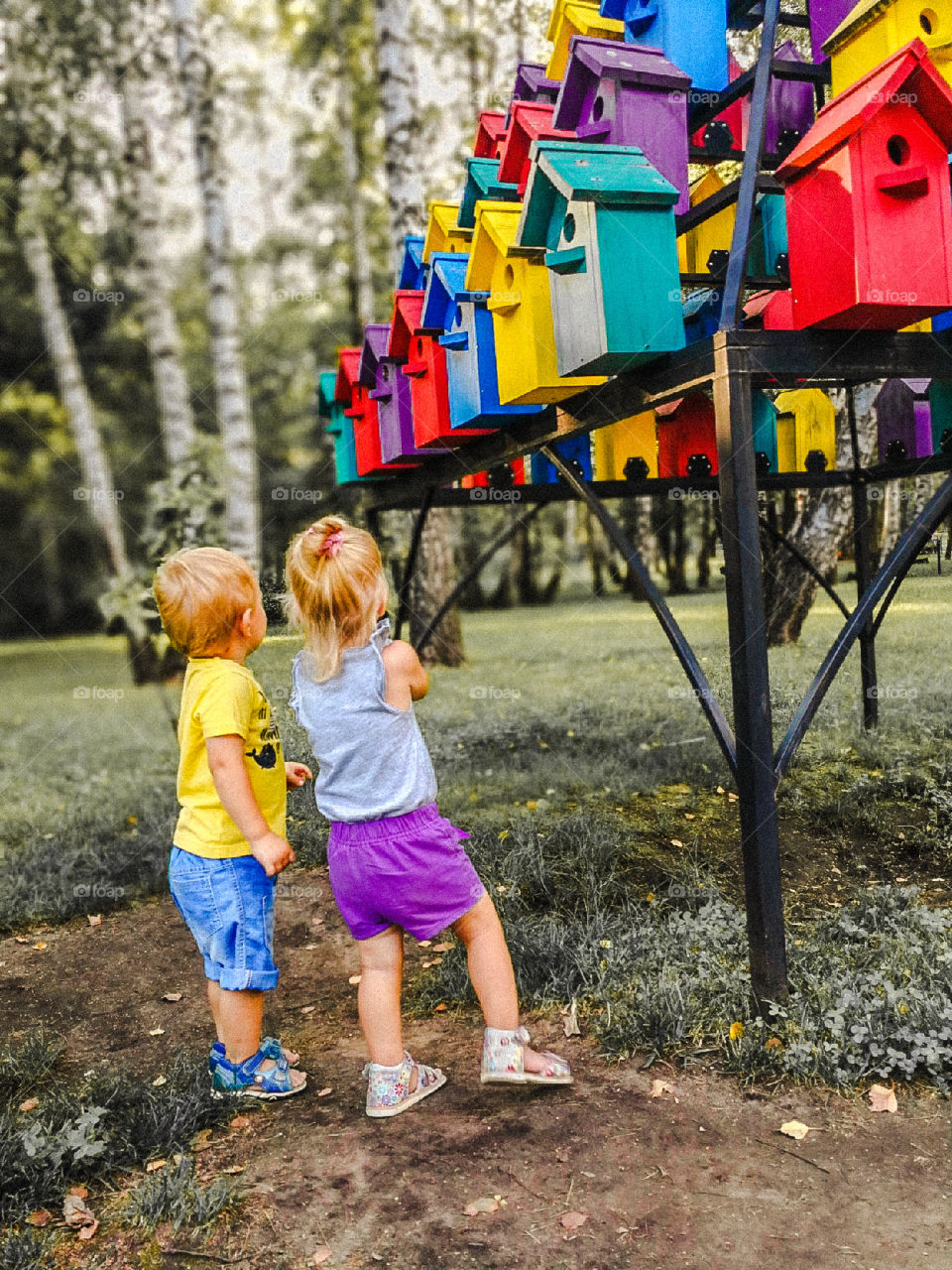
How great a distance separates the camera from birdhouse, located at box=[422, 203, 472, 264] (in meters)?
3.68

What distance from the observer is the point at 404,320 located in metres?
3.84

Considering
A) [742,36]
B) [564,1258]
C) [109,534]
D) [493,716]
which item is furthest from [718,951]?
[109,534]

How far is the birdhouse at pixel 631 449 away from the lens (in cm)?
425

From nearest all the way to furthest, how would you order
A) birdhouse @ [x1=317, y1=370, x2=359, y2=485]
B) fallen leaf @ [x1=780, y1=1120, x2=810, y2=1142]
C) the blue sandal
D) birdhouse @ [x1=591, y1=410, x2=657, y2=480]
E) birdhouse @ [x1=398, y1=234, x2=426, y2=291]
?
fallen leaf @ [x1=780, y1=1120, x2=810, y2=1142]
the blue sandal
birdhouse @ [x1=398, y1=234, x2=426, y2=291]
birdhouse @ [x1=591, y1=410, x2=657, y2=480]
birdhouse @ [x1=317, y1=370, x2=359, y2=485]

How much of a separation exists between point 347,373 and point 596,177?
2612mm

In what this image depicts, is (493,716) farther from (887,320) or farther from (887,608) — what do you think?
(887,320)

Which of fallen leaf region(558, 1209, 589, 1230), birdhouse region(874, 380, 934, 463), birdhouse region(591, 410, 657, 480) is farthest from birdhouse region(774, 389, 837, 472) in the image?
fallen leaf region(558, 1209, 589, 1230)

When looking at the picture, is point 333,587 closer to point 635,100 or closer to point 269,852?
point 269,852

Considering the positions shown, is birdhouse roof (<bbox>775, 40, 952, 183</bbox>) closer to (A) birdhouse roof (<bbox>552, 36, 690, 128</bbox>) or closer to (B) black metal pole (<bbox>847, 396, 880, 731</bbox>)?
(A) birdhouse roof (<bbox>552, 36, 690, 128</bbox>)

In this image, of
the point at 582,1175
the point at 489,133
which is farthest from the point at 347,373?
the point at 582,1175

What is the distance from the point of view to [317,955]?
3686 mm

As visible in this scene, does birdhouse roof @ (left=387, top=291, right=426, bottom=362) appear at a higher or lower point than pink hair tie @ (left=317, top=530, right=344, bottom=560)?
higher

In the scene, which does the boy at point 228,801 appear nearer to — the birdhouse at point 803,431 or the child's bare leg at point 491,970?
the child's bare leg at point 491,970

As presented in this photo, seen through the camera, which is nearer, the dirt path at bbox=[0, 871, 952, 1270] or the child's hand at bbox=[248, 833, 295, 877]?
the dirt path at bbox=[0, 871, 952, 1270]
